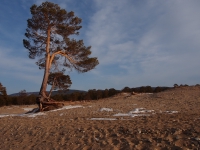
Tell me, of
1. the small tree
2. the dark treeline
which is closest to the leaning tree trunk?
the small tree

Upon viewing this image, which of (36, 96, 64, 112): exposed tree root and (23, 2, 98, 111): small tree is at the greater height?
(23, 2, 98, 111): small tree

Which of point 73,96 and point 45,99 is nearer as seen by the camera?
point 45,99

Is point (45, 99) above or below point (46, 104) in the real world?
above

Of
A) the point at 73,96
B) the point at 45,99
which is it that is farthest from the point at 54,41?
the point at 73,96

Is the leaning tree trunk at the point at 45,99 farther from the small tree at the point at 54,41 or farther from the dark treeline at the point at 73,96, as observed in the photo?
the dark treeline at the point at 73,96

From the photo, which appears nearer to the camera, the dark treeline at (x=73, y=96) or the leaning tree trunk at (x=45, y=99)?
the leaning tree trunk at (x=45, y=99)

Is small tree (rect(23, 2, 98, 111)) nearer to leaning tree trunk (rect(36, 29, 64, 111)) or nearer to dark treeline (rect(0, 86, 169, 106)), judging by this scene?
leaning tree trunk (rect(36, 29, 64, 111))

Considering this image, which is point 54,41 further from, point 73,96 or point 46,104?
point 73,96

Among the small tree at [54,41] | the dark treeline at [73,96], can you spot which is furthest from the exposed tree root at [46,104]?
the dark treeline at [73,96]

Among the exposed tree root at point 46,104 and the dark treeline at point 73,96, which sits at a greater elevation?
the dark treeline at point 73,96

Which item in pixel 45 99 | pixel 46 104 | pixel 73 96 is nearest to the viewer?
pixel 46 104

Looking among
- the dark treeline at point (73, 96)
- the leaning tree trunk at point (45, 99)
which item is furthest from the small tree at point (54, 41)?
the dark treeline at point (73, 96)

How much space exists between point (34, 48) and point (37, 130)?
12.4 m

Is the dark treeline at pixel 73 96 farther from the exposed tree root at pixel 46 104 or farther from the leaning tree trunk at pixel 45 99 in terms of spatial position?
the leaning tree trunk at pixel 45 99
